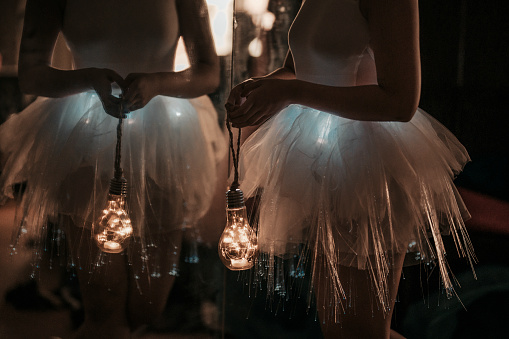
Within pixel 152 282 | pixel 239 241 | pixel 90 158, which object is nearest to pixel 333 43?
pixel 239 241

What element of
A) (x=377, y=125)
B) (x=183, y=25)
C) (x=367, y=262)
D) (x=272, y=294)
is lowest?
(x=272, y=294)

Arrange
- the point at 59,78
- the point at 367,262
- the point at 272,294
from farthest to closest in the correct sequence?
the point at 272,294, the point at 59,78, the point at 367,262

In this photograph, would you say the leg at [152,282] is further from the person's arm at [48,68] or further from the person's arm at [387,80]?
the person's arm at [387,80]

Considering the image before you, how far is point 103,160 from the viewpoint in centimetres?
107

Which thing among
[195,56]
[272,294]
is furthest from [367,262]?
[195,56]

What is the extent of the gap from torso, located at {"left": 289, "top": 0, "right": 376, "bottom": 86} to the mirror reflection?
0.18 m

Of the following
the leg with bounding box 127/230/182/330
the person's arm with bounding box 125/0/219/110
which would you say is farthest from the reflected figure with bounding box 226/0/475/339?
the leg with bounding box 127/230/182/330

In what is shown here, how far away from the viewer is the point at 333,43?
37.6 inches

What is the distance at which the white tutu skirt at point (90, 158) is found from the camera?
1.07 meters

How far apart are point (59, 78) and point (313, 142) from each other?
1.83ft

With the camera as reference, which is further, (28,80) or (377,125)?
(28,80)

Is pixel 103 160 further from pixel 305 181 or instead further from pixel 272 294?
pixel 272 294

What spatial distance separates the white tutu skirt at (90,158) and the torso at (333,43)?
0.30m

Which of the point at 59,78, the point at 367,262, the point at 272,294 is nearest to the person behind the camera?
the point at 367,262
